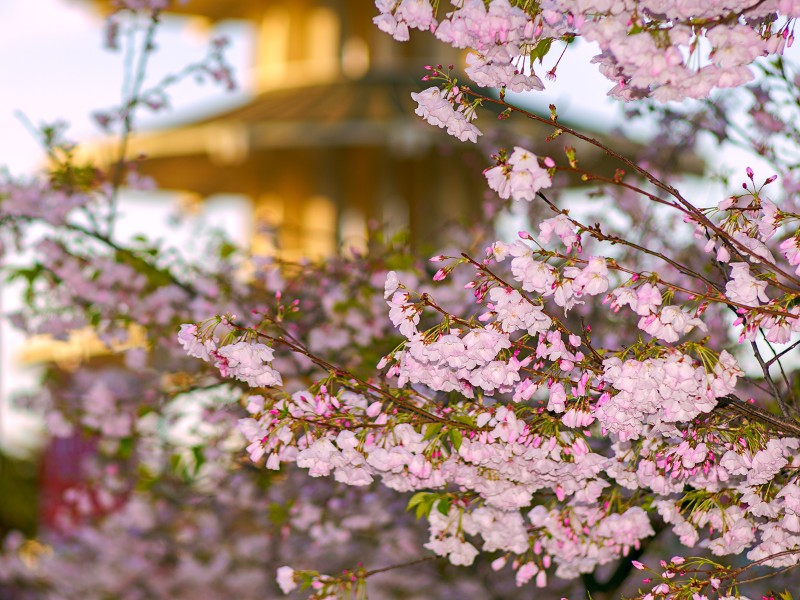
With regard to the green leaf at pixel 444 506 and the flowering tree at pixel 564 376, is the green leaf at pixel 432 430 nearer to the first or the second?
the flowering tree at pixel 564 376

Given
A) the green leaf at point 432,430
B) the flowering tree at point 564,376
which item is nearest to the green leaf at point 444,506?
the flowering tree at point 564,376

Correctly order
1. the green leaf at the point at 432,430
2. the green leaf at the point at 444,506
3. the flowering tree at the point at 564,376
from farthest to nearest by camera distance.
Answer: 1. the green leaf at the point at 444,506
2. the green leaf at the point at 432,430
3. the flowering tree at the point at 564,376

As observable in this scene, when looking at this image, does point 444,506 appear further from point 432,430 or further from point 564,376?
point 564,376

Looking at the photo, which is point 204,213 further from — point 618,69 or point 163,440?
point 618,69

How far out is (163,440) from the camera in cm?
557

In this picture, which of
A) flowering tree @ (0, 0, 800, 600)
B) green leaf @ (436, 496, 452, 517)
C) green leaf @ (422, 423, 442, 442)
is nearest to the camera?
flowering tree @ (0, 0, 800, 600)

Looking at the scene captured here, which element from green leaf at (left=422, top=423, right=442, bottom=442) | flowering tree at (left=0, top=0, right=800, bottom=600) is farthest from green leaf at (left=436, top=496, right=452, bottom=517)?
green leaf at (left=422, top=423, right=442, bottom=442)

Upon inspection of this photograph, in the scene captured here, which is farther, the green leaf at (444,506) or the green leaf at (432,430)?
the green leaf at (444,506)

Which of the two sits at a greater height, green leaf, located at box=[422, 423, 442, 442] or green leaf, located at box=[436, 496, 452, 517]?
green leaf, located at box=[422, 423, 442, 442]

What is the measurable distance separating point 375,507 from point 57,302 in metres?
1.84

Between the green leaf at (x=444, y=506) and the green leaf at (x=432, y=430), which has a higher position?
the green leaf at (x=432, y=430)

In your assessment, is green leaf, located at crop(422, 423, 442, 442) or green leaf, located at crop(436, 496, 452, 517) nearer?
green leaf, located at crop(422, 423, 442, 442)

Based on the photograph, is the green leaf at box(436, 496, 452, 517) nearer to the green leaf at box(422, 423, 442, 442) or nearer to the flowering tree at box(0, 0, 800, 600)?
the flowering tree at box(0, 0, 800, 600)

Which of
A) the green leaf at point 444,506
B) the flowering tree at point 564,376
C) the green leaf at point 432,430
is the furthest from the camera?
the green leaf at point 444,506
